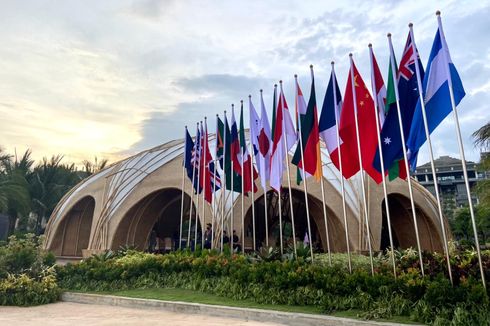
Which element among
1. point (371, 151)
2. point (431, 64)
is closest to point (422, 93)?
point (431, 64)

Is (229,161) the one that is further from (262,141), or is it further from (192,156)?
(192,156)

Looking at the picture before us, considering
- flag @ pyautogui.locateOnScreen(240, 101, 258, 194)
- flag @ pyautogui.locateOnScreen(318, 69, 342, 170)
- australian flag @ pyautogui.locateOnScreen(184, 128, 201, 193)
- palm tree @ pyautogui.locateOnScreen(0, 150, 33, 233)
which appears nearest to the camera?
flag @ pyautogui.locateOnScreen(318, 69, 342, 170)

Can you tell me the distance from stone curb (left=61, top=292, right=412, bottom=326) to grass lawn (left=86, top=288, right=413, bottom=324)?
1.17 feet

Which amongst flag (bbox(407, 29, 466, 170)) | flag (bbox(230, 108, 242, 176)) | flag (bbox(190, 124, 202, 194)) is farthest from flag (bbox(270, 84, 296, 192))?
flag (bbox(190, 124, 202, 194))

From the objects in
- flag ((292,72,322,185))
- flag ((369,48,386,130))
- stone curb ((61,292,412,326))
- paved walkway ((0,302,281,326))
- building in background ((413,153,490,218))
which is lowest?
paved walkway ((0,302,281,326))

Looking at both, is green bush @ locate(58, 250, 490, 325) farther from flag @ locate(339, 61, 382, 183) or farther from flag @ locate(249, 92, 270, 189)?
flag @ locate(249, 92, 270, 189)

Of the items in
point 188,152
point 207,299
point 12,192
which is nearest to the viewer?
point 207,299

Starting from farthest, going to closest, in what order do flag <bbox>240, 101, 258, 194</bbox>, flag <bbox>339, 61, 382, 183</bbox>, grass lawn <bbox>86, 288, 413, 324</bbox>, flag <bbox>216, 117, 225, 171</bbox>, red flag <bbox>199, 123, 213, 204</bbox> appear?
flag <bbox>216, 117, 225, 171</bbox> < red flag <bbox>199, 123, 213, 204</bbox> < flag <bbox>240, 101, 258, 194</bbox> < flag <bbox>339, 61, 382, 183</bbox> < grass lawn <bbox>86, 288, 413, 324</bbox>

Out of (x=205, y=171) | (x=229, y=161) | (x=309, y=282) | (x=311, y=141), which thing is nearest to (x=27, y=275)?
(x=205, y=171)

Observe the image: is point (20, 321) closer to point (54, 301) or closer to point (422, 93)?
point (54, 301)

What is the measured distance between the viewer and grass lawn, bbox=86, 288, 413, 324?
24.5 feet

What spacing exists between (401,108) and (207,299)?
707 centimetres

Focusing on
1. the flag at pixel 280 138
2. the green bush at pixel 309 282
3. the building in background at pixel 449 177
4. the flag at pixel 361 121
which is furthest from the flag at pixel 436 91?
the building in background at pixel 449 177

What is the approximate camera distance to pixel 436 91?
28.8ft
